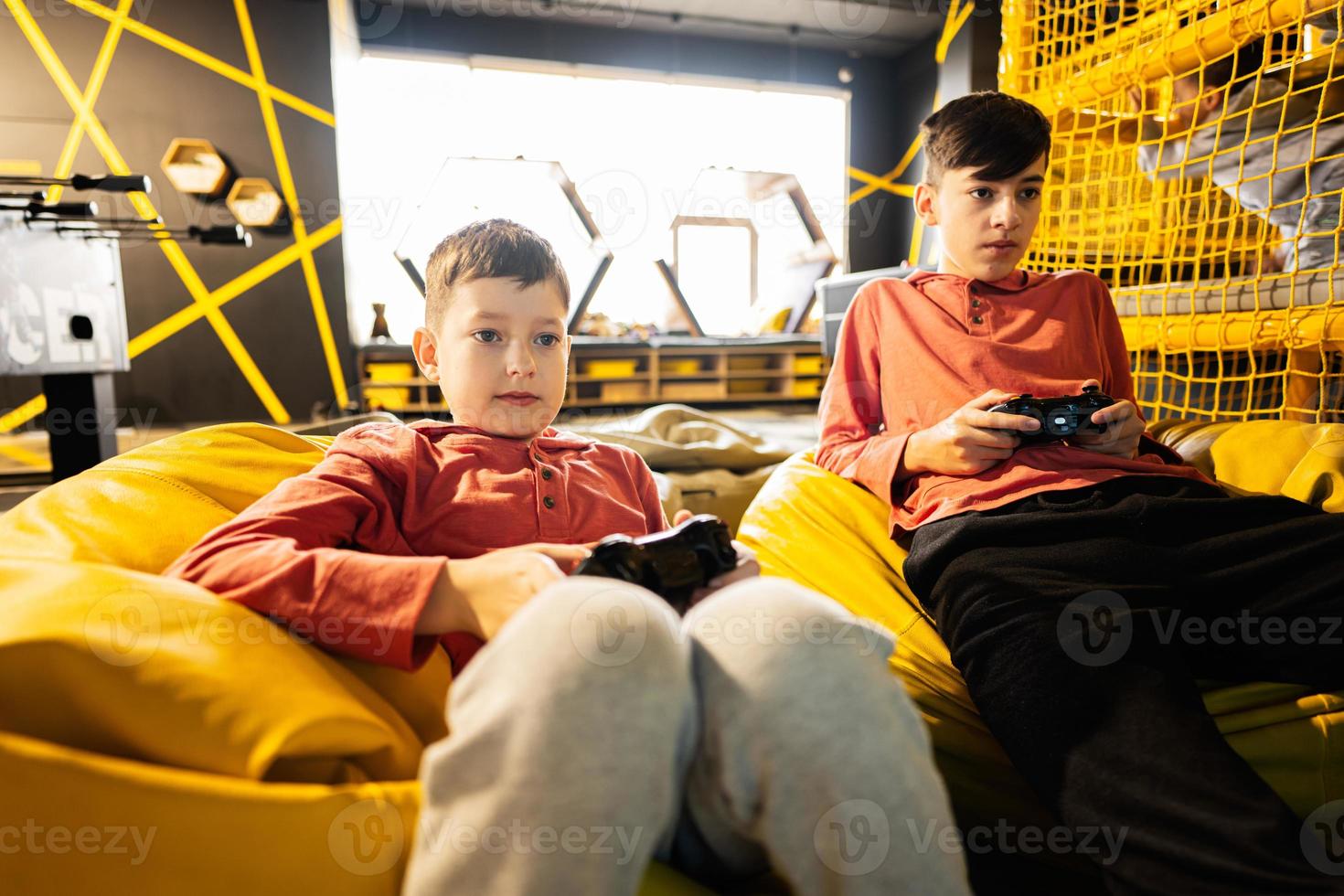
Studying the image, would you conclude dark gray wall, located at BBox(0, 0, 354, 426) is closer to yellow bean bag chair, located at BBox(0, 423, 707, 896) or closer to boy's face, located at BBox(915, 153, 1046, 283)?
boy's face, located at BBox(915, 153, 1046, 283)

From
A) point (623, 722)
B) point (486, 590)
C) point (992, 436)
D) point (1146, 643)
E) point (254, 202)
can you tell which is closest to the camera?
point (623, 722)

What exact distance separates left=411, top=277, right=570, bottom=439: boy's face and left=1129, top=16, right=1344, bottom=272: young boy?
164cm

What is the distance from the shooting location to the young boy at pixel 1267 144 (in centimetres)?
169

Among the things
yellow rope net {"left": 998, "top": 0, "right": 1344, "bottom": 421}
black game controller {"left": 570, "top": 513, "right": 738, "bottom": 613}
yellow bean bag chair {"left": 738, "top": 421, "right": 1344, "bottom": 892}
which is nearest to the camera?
black game controller {"left": 570, "top": 513, "right": 738, "bottom": 613}

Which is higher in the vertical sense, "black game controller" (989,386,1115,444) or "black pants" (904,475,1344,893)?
"black game controller" (989,386,1115,444)

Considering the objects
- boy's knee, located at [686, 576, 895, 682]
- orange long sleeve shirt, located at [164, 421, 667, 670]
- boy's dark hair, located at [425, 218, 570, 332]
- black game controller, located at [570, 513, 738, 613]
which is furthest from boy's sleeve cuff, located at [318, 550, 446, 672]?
boy's dark hair, located at [425, 218, 570, 332]

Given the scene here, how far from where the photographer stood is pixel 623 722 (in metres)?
0.47

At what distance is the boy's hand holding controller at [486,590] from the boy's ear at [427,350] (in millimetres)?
432

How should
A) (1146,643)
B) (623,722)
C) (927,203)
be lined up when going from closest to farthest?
1. (623,722)
2. (1146,643)
3. (927,203)

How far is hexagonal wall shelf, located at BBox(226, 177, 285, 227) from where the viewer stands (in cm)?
482

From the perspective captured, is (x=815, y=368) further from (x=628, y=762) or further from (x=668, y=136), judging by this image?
(x=628, y=762)

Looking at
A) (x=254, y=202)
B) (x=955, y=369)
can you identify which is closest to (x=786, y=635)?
(x=955, y=369)

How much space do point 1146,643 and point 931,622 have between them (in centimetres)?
28

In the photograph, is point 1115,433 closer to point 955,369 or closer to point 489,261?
point 955,369
